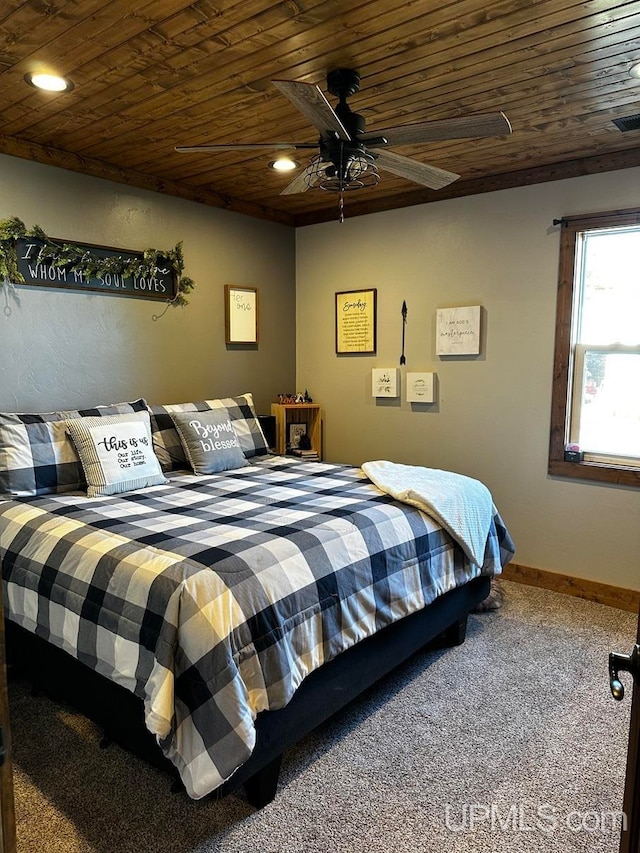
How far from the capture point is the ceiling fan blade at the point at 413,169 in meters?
2.45

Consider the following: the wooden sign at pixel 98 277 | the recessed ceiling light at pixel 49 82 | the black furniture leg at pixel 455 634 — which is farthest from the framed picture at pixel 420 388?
the recessed ceiling light at pixel 49 82

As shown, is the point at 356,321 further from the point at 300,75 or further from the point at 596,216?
the point at 300,75

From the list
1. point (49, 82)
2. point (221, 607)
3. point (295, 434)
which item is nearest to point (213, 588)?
point (221, 607)

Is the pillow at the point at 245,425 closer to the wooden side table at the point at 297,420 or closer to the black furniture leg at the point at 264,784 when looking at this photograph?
the wooden side table at the point at 297,420

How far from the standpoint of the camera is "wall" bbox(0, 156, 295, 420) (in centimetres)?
323

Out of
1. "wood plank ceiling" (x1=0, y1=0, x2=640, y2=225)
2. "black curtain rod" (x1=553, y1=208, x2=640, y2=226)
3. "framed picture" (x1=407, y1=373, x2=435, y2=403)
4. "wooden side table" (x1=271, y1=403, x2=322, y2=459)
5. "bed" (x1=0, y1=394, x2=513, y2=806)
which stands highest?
"wood plank ceiling" (x1=0, y1=0, x2=640, y2=225)

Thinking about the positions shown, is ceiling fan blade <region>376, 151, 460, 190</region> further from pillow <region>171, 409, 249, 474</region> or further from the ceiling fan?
pillow <region>171, 409, 249, 474</region>

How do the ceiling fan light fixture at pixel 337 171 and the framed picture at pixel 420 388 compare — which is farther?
the framed picture at pixel 420 388

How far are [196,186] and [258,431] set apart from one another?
1765mm

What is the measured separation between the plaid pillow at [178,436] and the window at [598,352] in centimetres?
189

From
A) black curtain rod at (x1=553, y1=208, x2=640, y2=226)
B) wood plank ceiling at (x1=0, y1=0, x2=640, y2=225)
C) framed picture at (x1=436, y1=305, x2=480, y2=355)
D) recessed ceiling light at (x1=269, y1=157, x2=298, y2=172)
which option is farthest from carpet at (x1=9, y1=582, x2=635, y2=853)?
recessed ceiling light at (x1=269, y1=157, x2=298, y2=172)

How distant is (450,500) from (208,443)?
1.45 metres

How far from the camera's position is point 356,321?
4484mm

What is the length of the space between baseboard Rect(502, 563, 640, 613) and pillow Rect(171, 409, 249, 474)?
194 centimetres
